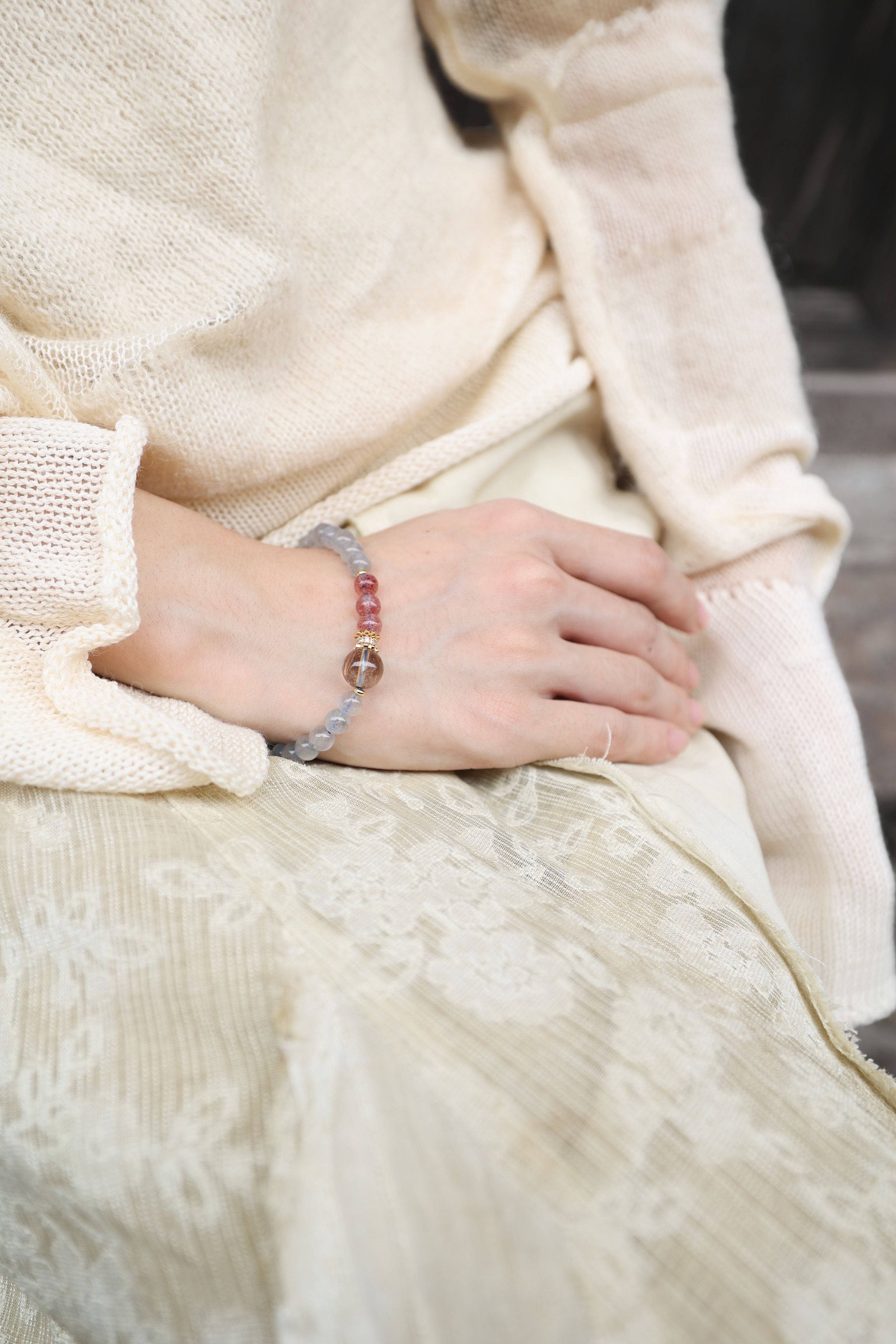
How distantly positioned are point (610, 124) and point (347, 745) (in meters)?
0.59

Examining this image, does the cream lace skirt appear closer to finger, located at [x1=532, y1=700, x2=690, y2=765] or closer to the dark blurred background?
finger, located at [x1=532, y1=700, x2=690, y2=765]

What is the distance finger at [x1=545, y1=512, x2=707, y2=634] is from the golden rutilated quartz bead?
181mm

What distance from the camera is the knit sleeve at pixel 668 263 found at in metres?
0.73

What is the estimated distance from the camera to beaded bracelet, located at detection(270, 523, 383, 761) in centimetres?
58

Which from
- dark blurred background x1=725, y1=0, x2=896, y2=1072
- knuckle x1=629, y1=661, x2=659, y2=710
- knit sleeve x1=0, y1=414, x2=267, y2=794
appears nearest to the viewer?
knit sleeve x1=0, y1=414, x2=267, y2=794

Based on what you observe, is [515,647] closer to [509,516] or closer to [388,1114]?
[509,516]

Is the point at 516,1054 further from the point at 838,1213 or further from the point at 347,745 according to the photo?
the point at 347,745

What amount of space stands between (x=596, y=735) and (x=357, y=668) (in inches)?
7.5

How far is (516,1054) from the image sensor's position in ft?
1.30

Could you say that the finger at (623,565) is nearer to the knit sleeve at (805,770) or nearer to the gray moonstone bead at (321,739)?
the knit sleeve at (805,770)

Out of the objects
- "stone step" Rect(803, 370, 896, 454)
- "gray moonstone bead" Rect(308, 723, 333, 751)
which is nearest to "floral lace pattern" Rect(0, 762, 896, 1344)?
"gray moonstone bead" Rect(308, 723, 333, 751)

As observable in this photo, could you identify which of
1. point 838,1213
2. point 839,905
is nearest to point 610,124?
point 839,905

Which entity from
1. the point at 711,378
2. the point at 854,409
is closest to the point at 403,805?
the point at 711,378

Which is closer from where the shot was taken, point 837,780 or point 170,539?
point 170,539
